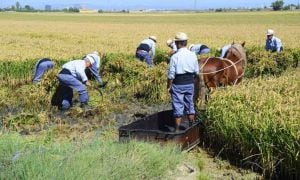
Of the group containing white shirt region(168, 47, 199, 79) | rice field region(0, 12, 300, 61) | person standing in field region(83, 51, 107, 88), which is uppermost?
white shirt region(168, 47, 199, 79)

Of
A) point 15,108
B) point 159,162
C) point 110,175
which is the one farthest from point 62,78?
point 110,175

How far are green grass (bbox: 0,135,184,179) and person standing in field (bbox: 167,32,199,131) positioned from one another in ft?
6.06

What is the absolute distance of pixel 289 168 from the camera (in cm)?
706

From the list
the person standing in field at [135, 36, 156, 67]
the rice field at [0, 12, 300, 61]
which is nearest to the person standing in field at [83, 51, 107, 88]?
the person standing in field at [135, 36, 156, 67]

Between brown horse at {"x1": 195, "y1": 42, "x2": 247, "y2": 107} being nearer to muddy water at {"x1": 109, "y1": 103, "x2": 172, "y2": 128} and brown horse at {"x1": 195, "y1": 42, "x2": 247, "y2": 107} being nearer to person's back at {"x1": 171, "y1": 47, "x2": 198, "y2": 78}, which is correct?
muddy water at {"x1": 109, "y1": 103, "x2": 172, "y2": 128}

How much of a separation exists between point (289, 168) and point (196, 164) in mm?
1513

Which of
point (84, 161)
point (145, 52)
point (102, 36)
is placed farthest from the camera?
point (102, 36)

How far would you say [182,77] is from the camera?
342 inches

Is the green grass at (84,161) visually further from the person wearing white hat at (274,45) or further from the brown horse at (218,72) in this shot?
the person wearing white hat at (274,45)

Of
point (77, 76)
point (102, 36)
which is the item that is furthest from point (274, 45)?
point (102, 36)

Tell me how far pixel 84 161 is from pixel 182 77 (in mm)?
3382

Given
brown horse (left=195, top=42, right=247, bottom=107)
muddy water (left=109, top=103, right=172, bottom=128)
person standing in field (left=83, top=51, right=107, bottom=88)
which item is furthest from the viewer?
person standing in field (left=83, top=51, right=107, bottom=88)

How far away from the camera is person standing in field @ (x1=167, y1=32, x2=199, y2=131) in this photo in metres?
8.54

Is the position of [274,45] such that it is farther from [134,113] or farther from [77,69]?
[77,69]
